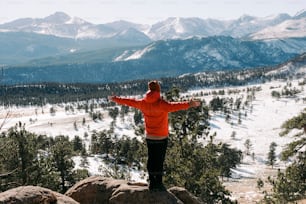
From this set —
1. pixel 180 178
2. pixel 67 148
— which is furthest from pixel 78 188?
pixel 67 148

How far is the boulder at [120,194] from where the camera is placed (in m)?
14.2

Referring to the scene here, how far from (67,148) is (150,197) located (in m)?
41.2

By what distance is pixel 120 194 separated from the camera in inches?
585

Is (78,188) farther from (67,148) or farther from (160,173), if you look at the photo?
(67,148)

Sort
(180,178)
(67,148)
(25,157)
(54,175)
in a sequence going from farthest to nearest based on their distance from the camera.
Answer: (67,148), (54,175), (25,157), (180,178)

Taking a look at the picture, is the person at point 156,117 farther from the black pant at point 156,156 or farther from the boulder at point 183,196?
the boulder at point 183,196

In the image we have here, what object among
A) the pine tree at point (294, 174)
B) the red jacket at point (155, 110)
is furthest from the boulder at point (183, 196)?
the pine tree at point (294, 174)

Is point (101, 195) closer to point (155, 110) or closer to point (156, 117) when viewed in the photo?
point (156, 117)

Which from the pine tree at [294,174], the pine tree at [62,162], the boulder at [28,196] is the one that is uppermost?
the boulder at [28,196]

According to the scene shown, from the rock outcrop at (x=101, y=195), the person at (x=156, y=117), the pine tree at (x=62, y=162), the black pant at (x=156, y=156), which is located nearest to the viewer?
the rock outcrop at (x=101, y=195)

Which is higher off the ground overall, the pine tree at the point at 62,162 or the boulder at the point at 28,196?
the boulder at the point at 28,196

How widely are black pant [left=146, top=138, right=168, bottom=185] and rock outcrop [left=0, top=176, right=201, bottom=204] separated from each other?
646 mm

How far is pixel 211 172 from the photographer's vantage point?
28188mm

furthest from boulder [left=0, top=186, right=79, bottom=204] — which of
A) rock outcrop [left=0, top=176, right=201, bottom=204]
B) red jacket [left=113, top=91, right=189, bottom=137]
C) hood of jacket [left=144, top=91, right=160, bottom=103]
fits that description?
hood of jacket [left=144, top=91, right=160, bottom=103]
